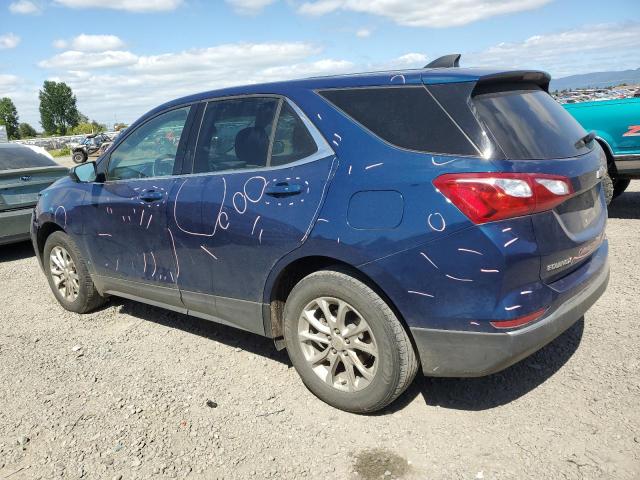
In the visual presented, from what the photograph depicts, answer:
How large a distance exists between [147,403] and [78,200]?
2.08 metres

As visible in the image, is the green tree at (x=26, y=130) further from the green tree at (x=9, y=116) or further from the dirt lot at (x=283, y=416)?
the dirt lot at (x=283, y=416)

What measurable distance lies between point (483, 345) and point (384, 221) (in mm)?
746

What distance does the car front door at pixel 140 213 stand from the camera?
3.90m

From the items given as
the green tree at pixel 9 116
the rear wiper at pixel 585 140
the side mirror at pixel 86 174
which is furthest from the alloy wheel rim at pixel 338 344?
the green tree at pixel 9 116

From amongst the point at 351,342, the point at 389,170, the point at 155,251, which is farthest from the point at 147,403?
the point at 389,170

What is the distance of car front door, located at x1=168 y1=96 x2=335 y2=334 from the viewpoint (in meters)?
3.07

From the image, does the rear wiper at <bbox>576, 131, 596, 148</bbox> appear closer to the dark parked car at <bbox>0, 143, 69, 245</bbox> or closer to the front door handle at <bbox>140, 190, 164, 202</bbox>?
the front door handle at <bbox>140, 190, 164, 202</bbox>

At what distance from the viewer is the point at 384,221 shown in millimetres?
2686

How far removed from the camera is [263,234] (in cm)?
319

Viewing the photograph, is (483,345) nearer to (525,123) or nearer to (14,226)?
(525,123)

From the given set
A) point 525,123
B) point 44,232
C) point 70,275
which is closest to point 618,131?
point 525,123

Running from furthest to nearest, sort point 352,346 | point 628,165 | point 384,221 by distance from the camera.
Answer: point 628,165 → point 352,346 → point 384,221

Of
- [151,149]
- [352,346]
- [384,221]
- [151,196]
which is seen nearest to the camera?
[384,221]

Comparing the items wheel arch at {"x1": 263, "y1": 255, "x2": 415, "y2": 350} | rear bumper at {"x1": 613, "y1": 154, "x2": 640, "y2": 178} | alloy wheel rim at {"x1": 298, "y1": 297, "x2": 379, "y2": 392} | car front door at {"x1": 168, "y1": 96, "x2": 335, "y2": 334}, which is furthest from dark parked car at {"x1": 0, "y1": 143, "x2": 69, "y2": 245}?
rear bumper at {"x1": 613, "y1": 154, "x2": 640, "y2": 178}
